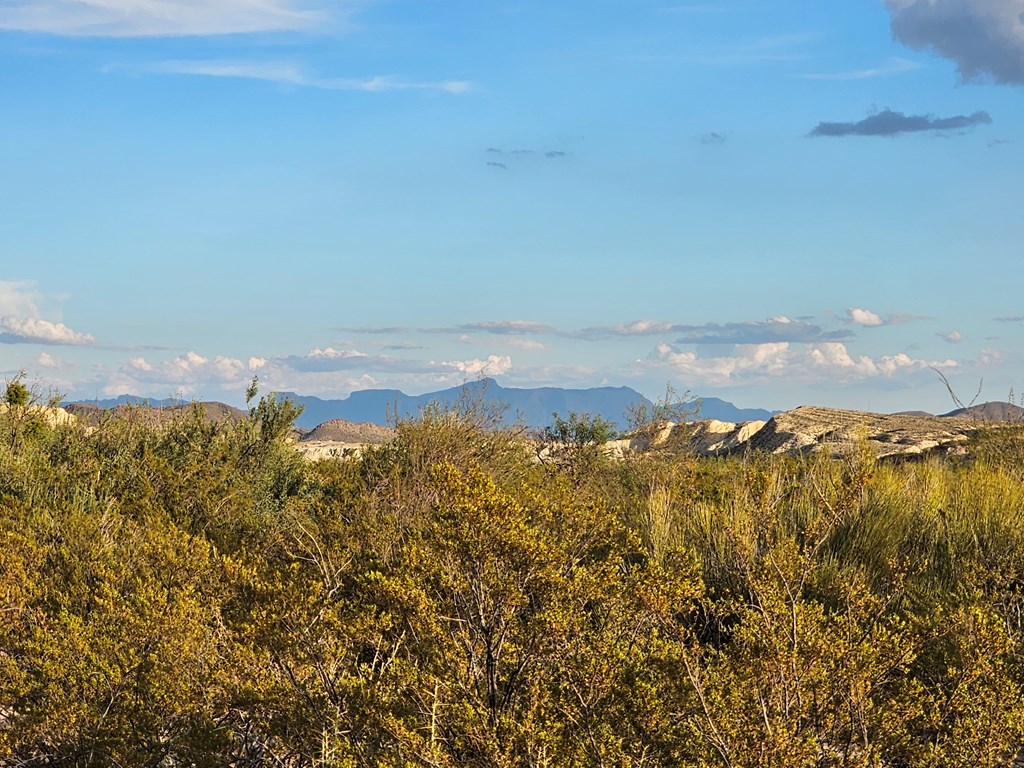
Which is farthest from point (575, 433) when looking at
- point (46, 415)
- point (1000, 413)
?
point (46, 415)

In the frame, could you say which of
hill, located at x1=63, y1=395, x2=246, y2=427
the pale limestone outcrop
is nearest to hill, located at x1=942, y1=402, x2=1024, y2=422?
hill, located at x1=63, y1=395, x2=246, y2=427

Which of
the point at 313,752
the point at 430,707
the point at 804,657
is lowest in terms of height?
the point at 313,752

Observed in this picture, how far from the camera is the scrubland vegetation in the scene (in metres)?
4.86

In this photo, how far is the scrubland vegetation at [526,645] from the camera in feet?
15.9

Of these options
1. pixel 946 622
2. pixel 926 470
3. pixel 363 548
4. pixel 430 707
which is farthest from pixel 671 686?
pixel 926 470

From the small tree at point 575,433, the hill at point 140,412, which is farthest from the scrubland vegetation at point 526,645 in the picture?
the small tree at point 575,433

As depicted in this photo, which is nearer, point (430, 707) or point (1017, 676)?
point (430, 707)

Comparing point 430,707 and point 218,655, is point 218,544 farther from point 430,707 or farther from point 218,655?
point 430,707

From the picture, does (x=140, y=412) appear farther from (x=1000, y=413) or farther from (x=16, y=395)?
(x=1000, y=413)

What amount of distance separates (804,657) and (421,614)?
1.89 metres

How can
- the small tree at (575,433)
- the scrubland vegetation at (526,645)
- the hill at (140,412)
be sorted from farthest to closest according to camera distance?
1. the small tree at (575,433)
2. the hill at (140,412)
3. the scrubland vegetation at (526,645)

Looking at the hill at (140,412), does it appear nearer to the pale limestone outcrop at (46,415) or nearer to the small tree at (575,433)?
the pale limestone outcrop at (46,415)

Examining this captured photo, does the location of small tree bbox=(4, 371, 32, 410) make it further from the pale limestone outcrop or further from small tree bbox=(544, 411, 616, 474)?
small tree bbox=(544, 411, 616, 474)

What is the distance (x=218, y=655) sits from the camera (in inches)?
265
